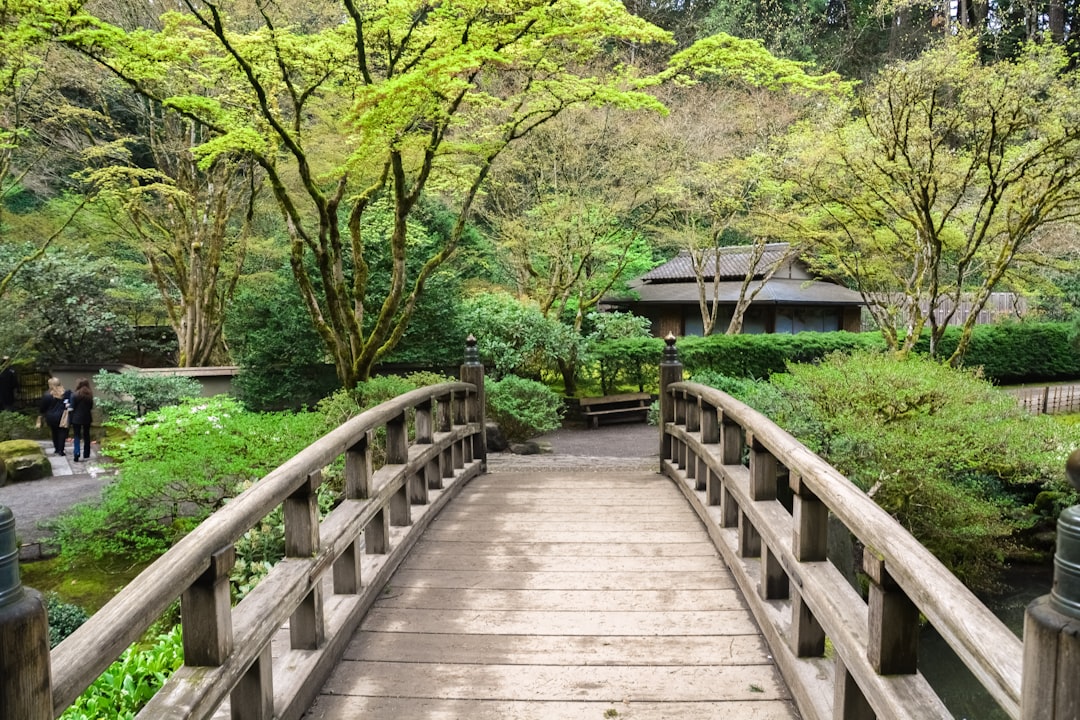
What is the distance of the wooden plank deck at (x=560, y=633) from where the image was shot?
2.44 meters

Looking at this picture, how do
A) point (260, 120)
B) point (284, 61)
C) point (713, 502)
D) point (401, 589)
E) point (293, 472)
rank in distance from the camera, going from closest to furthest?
1. point (293, 472)
2. point (401, 589)
3. point (713, 502)
4. point (284, 61)
5. point (260, 120)

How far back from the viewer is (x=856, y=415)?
6426mm

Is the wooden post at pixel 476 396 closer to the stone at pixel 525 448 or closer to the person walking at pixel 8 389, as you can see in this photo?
the stone at pixel 525 448

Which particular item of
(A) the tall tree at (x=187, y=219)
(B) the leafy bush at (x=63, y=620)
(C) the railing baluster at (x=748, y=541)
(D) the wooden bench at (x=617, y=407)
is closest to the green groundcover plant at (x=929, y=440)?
(C) the railing baluster at (x=748, y=541)

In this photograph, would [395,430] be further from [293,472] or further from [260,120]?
[260,120]

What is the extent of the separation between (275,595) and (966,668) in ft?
22.4

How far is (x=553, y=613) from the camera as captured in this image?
3139 millimetres

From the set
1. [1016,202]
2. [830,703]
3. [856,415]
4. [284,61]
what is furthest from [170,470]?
[1016,202]

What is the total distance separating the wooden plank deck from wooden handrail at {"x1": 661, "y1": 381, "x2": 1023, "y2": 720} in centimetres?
17

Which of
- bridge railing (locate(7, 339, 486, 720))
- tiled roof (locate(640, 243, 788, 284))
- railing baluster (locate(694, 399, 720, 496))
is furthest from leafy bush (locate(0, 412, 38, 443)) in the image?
tiled roof (locate(640, 243, 788, 284))

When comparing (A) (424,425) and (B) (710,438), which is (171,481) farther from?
(B) (710,438)

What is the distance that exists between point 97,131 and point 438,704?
19090mm

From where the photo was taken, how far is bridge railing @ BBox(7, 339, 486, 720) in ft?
4.72

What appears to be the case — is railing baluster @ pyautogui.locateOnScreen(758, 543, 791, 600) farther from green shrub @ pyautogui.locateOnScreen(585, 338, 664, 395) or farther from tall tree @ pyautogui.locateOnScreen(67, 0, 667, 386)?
green shrub @ pyautogui.locateOnScreen(585, 338, 664, 395)
